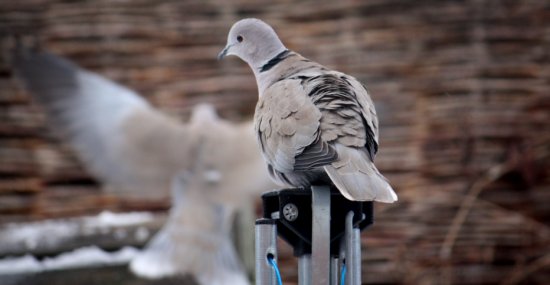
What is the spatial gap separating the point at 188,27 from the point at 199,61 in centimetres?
17

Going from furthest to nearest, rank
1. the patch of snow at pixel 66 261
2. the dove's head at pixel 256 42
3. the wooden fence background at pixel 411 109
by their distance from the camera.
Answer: the wooden fence background at pixel 411 109 < the patch of snow at pixel 66 261 < the dove's head at pixel 256 42

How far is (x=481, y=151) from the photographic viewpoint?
435 centimetres

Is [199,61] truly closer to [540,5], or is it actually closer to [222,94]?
[222,94]

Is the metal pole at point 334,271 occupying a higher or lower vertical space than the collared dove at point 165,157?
lower

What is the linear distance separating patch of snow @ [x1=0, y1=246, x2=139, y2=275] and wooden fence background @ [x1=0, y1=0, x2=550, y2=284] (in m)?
0.72

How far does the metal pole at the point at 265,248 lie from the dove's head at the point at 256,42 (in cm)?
84

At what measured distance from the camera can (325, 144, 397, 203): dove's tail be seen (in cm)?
181

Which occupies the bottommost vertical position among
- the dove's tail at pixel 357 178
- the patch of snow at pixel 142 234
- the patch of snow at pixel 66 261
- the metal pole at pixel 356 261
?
the patch of snow at pixel 66 261

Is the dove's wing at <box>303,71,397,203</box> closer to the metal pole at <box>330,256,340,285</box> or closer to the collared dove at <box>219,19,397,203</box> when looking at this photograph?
the collared dove at <box>219,19,397,203</box>

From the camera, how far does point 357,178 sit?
185 cm

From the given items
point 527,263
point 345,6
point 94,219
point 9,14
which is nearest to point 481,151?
point 527,263

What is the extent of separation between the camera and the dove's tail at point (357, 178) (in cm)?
181

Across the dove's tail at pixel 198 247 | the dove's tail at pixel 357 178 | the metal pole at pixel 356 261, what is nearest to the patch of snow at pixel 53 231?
the dove's tail at pixel 198 247

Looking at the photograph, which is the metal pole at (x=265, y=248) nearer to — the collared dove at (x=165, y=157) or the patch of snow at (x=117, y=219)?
the collared dove at (x=165, y=157)
